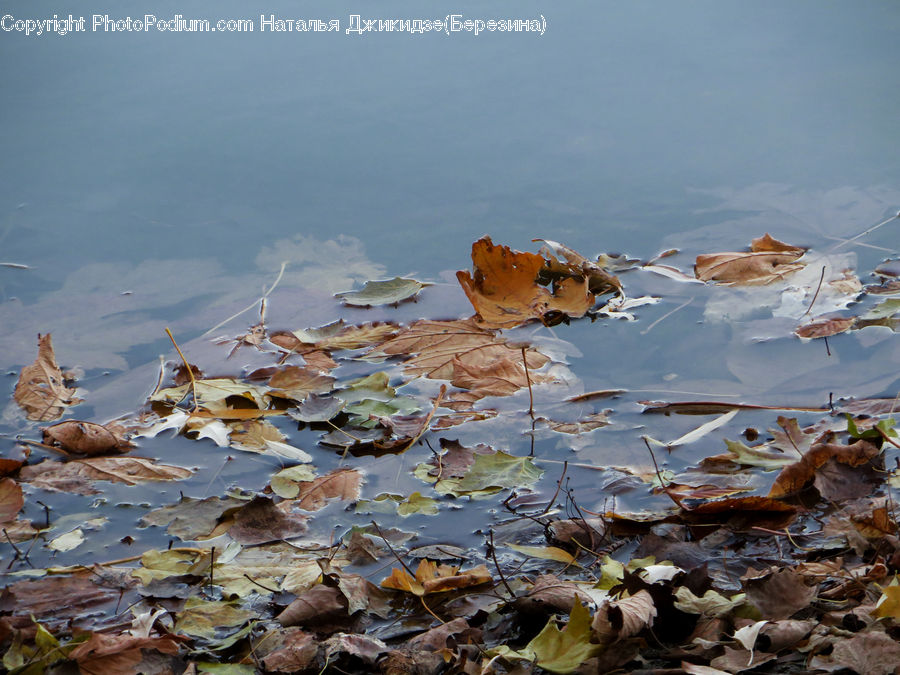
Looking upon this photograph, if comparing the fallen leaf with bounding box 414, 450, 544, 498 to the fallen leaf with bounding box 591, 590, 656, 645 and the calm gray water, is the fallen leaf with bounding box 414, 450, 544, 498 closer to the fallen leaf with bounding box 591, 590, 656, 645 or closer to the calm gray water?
the calm gray water

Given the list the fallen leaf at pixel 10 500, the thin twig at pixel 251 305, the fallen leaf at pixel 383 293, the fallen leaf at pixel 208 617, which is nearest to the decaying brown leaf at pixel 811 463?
the fallen leaf at pixel 208 617

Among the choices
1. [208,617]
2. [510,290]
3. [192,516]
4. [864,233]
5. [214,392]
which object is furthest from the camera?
[864,233]

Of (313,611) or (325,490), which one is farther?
(325,490)

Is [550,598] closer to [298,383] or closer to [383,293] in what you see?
[298,383]

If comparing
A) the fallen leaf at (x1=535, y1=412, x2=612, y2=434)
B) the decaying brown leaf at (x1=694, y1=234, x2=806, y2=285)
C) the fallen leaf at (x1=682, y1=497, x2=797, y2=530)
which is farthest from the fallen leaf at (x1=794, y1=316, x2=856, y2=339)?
the fallen leaf at (x1=682, y1=497, x2=797, y2=530)

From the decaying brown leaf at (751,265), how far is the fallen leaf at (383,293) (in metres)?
0.65

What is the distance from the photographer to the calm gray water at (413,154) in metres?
2.03

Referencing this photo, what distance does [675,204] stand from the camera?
2.31 meters

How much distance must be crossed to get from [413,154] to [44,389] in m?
1.38

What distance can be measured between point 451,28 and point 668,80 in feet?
2.75

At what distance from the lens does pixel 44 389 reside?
164cm

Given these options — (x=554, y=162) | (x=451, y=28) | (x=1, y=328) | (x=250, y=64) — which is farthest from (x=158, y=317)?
(x=451, y=28)

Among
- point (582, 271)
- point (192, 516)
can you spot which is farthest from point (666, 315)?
point (192, 516)

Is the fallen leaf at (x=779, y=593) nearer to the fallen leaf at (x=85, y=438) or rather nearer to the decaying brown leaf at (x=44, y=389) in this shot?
the fallen leaf at (x=85, y=438)
